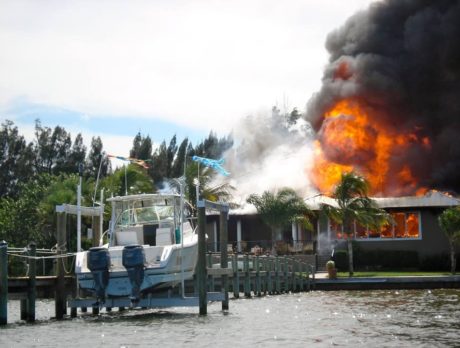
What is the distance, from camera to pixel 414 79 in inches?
2625

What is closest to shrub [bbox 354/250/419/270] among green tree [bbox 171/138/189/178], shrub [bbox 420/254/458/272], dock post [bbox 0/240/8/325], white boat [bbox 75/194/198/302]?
shrub [bbox 420/254/458/272]

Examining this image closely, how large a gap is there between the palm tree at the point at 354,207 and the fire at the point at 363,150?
1288 centimetres

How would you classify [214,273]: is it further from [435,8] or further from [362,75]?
[435,8]

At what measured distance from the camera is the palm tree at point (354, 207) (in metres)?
50.3

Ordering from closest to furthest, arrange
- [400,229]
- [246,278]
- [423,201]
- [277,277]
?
[246,278] → [277,277] → [423,201] → [400,229]

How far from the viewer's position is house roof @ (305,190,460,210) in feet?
177

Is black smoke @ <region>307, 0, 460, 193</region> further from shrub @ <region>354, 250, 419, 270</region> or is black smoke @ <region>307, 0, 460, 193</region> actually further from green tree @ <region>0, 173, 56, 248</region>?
green tree @ <region>0, 173, 56, 248</region>

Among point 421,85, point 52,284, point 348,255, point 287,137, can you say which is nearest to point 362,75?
point 421,85

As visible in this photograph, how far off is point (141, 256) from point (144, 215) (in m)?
4.82

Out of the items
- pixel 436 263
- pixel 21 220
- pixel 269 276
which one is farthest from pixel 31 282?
pixel 21 220

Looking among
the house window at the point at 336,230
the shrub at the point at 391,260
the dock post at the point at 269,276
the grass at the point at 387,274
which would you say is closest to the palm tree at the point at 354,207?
the grass at the point at 387,274

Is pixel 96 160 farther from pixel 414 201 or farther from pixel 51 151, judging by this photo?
pixel 414 201

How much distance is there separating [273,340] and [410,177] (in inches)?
1702

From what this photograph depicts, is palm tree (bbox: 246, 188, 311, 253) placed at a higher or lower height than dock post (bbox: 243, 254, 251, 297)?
higher
